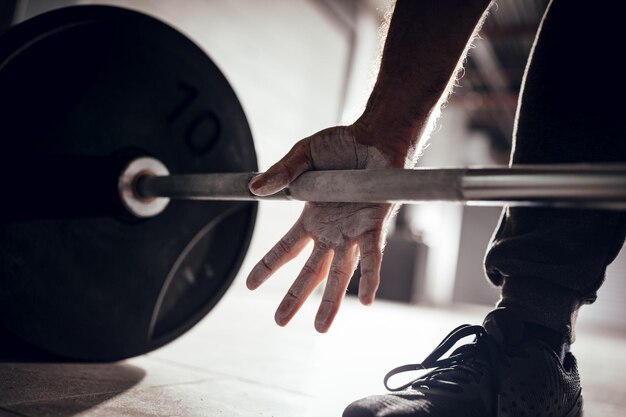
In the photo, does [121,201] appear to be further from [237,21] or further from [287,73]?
[287,73]

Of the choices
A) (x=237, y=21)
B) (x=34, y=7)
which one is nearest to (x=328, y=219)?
(x=34, y=7)

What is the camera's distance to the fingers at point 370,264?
72cm

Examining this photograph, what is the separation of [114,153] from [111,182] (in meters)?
0.07

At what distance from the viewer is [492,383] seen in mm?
714

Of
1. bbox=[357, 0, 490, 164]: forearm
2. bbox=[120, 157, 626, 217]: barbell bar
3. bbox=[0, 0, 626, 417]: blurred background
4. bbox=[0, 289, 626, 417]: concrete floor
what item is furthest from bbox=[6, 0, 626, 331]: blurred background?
bbox=[0, 289, 626, 417]: concrete floor

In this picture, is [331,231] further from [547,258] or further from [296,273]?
[296,273]

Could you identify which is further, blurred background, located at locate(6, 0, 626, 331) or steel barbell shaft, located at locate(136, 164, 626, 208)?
blurred background, located at locate(6, 0, 626, 331)

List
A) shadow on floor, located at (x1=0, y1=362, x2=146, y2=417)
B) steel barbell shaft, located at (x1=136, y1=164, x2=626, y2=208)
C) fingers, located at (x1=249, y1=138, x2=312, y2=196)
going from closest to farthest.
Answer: steel barbell shaft, located at (x1=136, y1=164, x2=626, y2=208) → shadow on floor, located at (x1=0, y1=362, x2=146, y2=417) → fingers, located at (x1=249, y1=138, x2=312, y2=196)

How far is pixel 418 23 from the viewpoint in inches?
30.0

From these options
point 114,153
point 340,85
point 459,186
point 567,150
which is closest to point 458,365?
point 459,186

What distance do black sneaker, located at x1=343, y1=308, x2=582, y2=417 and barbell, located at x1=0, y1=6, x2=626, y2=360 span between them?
284 mm

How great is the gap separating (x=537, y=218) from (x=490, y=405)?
1.01 feet

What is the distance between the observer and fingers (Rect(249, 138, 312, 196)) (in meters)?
0.75

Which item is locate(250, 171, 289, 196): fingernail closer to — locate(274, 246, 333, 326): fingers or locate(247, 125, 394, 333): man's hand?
locate(247, 125, 394, 333): man's hand
